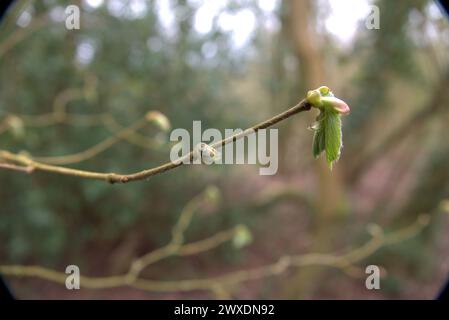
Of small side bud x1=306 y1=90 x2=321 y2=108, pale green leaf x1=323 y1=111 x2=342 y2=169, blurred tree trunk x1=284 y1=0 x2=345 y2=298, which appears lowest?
pale green leaf x1=323 y1=111 x2=342 y2=169

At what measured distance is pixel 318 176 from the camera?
317 cm

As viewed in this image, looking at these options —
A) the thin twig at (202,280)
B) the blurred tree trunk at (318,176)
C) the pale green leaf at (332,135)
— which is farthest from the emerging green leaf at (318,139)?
the blurred tree trunk at (318,176)

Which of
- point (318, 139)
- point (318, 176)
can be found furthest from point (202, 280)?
point (318, 176)

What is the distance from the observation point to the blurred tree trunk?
2.97 m

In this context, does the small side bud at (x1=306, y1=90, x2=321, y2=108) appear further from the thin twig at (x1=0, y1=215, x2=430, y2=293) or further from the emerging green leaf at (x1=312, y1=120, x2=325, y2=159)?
the thin twig at (x1=0, y1=215, x2=430, y2=293)

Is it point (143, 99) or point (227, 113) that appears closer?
point (143, 99)

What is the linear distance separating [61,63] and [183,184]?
132 centimetres

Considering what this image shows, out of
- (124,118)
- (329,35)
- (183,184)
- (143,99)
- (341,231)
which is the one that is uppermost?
(329,35)

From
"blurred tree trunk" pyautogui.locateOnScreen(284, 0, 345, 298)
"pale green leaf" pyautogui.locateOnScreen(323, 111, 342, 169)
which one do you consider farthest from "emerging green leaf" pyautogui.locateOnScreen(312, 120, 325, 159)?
"blurred tree trunk" pyautogui.locateOnScreen(284, 0, 345, 298)

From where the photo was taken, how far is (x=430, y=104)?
138 inches

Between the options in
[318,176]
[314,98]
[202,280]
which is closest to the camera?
[314,98]

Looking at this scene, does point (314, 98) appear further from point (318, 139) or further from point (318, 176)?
point (318, 176)
